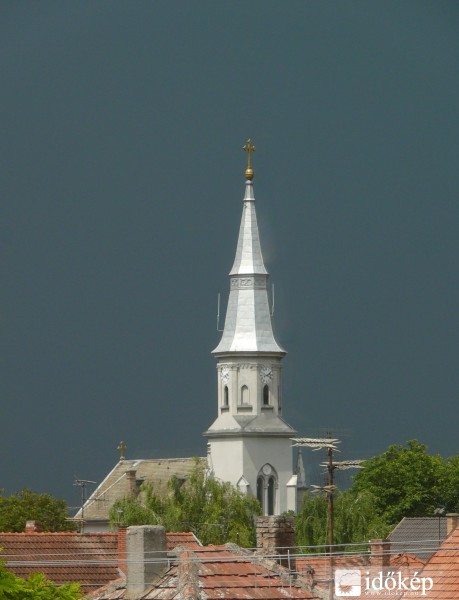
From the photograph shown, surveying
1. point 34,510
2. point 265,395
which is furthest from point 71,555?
point 265,395

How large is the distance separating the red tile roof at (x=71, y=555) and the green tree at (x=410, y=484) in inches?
2341

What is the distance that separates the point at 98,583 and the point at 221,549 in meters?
4.01

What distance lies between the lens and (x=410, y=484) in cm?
9712

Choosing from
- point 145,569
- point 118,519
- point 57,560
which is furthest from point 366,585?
point 118,519

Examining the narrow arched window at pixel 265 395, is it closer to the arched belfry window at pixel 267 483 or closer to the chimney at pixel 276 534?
the arched belfry window at pixel 267 483

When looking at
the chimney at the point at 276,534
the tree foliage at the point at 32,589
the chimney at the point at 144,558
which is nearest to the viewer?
the tree foliage at the point at 32,589

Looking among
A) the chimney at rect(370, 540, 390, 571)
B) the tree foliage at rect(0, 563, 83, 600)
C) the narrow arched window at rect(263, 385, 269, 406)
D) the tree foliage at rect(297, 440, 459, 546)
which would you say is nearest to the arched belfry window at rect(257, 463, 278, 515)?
the narrow arched window at rect(263, 385, 269, 406)

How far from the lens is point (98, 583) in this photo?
115 feet

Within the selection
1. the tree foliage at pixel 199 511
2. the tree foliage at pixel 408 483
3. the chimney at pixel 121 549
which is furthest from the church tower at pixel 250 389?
the chimney at pixel 121 549

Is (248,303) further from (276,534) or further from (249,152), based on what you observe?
(276,534)

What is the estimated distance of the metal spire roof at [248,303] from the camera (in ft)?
437

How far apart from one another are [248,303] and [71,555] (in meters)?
97.5

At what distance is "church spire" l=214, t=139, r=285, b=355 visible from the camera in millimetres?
133250

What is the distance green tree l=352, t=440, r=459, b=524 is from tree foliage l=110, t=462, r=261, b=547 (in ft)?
22.8
